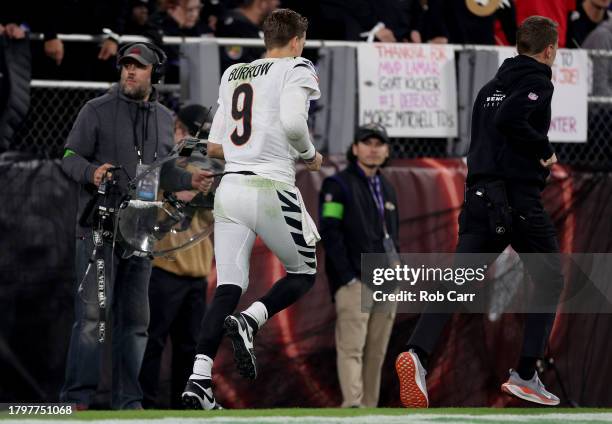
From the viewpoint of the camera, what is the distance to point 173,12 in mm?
10852

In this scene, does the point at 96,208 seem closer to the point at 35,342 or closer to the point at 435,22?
the point at 35,342

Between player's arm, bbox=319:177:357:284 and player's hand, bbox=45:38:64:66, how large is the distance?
7.00ft

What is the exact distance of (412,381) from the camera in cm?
734

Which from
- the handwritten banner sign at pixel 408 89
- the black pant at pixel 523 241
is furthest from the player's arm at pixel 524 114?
the handwritten banner sign at pixel 408 89

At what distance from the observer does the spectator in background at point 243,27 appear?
10547 millimetres

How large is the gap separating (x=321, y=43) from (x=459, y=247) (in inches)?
135

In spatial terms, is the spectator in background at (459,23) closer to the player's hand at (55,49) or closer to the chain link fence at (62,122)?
the chain link fence at (62,122)

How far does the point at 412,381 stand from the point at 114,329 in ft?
6.61

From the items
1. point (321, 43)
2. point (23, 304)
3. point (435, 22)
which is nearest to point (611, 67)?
point (435, 22)

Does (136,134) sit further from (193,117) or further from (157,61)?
(193,117)

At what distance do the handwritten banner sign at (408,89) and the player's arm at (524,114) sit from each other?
334 cm

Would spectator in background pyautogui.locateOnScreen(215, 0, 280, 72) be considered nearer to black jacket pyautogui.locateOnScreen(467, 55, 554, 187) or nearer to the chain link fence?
the chain link fence

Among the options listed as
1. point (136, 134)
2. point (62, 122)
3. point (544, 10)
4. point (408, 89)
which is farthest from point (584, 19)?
point (136, 134)

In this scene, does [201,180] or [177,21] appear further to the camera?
[177,21]
